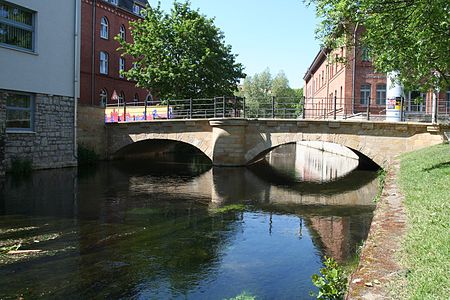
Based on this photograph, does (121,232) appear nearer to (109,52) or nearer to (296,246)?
(296,246)

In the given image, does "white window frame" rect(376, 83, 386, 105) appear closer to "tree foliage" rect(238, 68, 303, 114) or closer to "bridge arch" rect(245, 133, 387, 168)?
"bridge arch" rect(245, 133, 387, 168)

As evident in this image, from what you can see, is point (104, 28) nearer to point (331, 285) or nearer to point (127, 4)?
point (127, 4)

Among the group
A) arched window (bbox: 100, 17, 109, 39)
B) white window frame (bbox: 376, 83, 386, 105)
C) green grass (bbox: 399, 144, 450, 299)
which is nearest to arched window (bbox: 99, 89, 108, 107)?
arched window (bbox: 100, 17, 109, 39)

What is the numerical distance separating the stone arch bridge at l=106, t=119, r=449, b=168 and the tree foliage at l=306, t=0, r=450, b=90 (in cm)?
724

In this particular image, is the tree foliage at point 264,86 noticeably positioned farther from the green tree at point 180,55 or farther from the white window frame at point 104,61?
the green tree at point 180,55

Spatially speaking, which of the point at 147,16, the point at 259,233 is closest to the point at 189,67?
the point at 147,16

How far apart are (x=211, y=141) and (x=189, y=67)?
6891mm

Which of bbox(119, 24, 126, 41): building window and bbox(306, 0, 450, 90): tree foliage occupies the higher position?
bbox(119, 24, 126, 41): building window

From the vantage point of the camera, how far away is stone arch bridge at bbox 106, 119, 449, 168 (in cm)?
1827

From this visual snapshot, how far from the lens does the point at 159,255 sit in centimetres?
672

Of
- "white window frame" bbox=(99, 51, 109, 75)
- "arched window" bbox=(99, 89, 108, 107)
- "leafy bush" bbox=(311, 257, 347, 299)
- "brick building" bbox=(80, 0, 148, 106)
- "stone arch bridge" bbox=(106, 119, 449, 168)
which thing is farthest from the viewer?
"white window frame" bbox=(99, 51, 109, 75)

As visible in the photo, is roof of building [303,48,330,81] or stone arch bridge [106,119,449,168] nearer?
stone arch bridge [106,119,449,168]

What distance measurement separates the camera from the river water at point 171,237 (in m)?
5.46

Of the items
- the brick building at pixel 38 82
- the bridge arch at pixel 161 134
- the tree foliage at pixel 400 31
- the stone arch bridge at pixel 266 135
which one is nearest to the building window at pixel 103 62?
the bridge arch at pixel 161 134
